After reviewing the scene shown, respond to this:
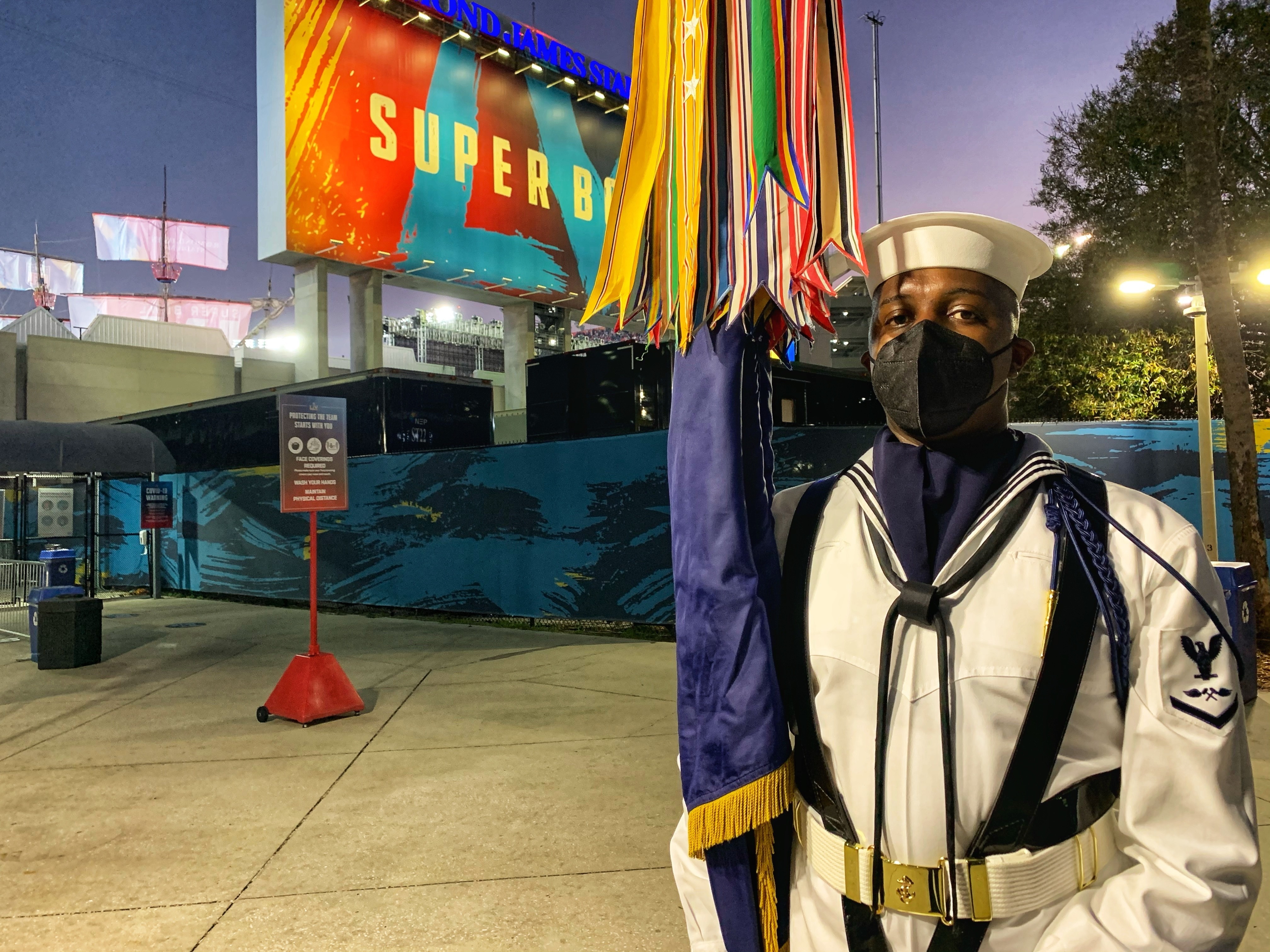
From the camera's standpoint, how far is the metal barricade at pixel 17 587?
11.1m

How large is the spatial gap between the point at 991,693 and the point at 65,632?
410 inches

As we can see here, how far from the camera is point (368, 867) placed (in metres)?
4.06

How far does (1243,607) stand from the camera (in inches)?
247

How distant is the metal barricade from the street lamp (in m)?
13.7

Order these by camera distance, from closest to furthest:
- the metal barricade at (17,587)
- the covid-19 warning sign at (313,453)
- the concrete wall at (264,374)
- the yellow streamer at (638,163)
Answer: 1. the yellow streamer at (638,163)
2. the covid-19 warning sign at (313,453)
3. the metal barricade at (17,587)
4. the concrete wall at (264,374)

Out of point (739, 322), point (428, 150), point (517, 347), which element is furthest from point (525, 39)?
Answer: point (739, 322)

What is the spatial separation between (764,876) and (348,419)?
51.3 feet

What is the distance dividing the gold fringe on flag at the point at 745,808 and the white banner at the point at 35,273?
297 ft

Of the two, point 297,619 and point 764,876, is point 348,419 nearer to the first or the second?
point 297,619

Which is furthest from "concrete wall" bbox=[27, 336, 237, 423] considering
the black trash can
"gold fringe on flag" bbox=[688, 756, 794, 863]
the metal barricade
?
"gold fringe on flag" bbox=[688, 756, 794, 863]

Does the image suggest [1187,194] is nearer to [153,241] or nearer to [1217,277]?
[1217,277]

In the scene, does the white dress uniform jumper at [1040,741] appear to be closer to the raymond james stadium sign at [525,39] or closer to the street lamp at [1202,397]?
the street lamp at [1202,397]

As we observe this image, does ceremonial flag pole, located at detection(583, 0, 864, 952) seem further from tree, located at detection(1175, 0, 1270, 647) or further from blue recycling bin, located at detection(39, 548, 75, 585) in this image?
→ blue recycling bin, located at detection(39, 548, 75, 585)

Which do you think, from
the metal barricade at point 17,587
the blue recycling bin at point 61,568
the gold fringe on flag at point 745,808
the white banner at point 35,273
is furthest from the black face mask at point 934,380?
the white banner at point 35,273
